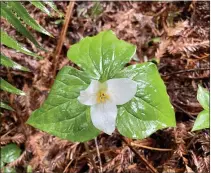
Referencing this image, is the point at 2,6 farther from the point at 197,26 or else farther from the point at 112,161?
the point at 197,26

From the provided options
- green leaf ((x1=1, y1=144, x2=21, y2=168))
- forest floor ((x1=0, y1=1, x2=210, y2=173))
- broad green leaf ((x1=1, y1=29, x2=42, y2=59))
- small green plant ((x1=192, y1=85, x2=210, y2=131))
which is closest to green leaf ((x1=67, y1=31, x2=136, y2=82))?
broad green leaf ((x1=1, y1=29, x2=42, y2=59))

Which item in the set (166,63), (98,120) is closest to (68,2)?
(166,63)

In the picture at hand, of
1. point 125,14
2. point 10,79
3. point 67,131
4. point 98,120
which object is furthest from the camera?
point 125,14

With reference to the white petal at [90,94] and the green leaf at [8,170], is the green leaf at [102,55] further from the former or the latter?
the green leaf at [8,170]

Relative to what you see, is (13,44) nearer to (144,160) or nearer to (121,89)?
(121,89)

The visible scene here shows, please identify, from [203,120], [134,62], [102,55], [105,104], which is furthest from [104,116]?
[134,62]

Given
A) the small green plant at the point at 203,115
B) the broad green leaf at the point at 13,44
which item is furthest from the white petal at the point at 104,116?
the broad green leaf at the point at 13,44

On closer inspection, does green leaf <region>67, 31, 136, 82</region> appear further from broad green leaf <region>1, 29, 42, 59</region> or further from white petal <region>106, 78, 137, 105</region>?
broad green leaf <region>1, 29, 42, 59</region>
